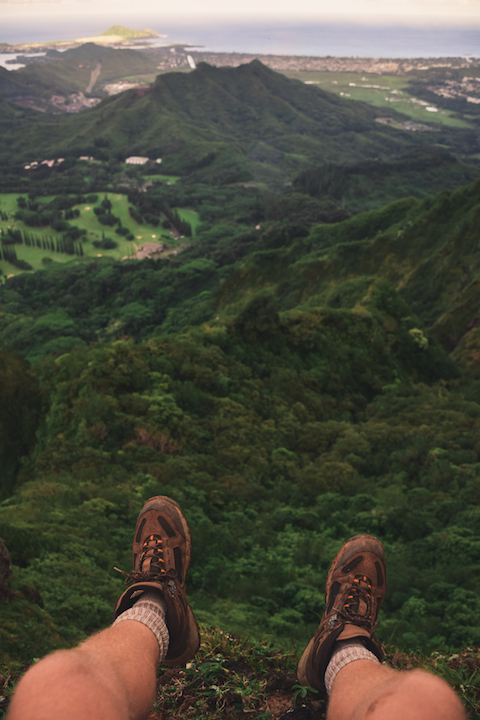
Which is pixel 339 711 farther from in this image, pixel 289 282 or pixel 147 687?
pixel 289 282

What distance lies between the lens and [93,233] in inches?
5103

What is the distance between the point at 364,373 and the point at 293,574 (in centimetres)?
1528

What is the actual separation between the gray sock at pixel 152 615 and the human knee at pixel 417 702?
2.08 metres

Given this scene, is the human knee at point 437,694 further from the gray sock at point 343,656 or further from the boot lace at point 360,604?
the boot lace at point 360,604

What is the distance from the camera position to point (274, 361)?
20.4 meters

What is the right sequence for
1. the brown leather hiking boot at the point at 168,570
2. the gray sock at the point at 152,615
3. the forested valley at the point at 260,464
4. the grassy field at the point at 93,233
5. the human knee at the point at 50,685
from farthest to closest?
the grassy field at the point at 93,233
the forested valley at the point at 260,464
the brown leather hiking boot at the point at 168,570
the gray sock at the point at 152,615
the human knee at the point at 50,685

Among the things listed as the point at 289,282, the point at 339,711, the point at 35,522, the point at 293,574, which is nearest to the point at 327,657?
the point at 339,711

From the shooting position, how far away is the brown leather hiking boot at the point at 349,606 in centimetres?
402

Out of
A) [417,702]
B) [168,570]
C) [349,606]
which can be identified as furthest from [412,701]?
[168,570]

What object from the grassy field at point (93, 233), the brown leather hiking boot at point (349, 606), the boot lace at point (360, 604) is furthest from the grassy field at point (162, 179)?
the boot lace at point (360, 604)

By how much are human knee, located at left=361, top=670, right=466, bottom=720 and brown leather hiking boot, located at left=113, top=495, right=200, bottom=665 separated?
233 cm

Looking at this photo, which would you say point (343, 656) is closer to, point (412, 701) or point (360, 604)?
point (360, 604)

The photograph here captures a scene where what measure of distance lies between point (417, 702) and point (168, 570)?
332 centimetres

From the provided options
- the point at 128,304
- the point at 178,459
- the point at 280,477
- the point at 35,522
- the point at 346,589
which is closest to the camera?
the point at 346,589
